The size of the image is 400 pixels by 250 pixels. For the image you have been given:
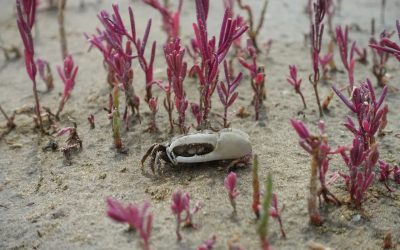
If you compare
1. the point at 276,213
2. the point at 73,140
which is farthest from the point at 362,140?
the point at 73,140

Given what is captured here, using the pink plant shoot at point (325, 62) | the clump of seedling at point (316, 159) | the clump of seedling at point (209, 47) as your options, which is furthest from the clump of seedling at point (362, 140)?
the pink plant shoot at point (325, 62)

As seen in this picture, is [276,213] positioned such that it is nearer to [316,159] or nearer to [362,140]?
[316,159]

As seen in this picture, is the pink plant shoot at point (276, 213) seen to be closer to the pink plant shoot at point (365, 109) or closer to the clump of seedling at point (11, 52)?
the pink plant shoot at point (365, 109)

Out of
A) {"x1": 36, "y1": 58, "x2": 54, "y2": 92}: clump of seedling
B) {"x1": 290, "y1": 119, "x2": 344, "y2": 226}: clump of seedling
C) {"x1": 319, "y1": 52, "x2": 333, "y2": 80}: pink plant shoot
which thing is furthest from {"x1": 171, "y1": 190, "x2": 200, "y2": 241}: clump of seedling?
{"x1": 36, "y1": 58, "x2": 54, "y2": 92}: clump of seedling

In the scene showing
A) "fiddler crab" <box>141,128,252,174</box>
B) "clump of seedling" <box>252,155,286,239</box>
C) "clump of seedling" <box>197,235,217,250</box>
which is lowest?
"clump of seedling" <box>197,235,217,250</box>

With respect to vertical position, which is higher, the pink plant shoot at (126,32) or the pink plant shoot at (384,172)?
the pink plant shoot at (126,32)

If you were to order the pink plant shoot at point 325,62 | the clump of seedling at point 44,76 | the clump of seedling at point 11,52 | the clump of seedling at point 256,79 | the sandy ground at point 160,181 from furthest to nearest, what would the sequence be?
the clump of seedling at point 11,52
the clump of seedling at point 44,76
the pink plant shoot at point 325,62
the clump of seedling at point 256,79
the sandy ground at point 160,181

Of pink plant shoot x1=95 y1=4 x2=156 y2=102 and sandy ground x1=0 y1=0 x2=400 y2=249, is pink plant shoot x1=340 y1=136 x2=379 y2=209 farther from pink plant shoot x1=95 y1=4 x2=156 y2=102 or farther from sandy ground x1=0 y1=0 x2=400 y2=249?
pink plant shoot x1=95 y1=4 x2=156 y2=102
